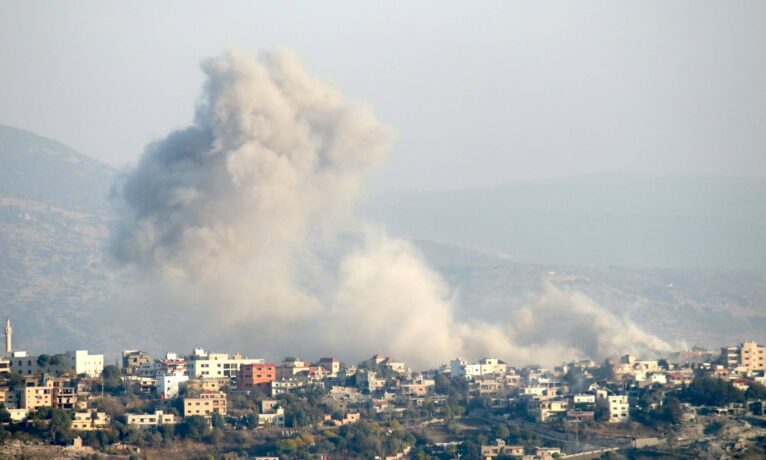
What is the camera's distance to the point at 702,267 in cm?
15188

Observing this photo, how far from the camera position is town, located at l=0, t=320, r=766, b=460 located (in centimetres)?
5441

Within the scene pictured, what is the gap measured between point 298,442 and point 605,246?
113m

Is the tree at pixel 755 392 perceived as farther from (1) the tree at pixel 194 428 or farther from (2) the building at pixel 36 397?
(2) the building at pixel 36 397

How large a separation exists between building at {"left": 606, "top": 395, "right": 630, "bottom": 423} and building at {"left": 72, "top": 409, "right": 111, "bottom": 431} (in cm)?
1452

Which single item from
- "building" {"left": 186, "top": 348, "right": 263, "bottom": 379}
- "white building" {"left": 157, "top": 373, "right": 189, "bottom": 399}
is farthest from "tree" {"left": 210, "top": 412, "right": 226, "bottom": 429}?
"building" {"left": 186, "top": 348, "right": 263, "bottom": 379}

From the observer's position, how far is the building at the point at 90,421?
55.2 m

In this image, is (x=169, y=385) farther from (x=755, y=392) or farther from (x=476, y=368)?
(x=755, y=392)

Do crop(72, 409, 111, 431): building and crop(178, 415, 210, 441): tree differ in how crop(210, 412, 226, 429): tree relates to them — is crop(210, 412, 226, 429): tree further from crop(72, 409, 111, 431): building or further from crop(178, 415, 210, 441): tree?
crop(72, 409, 111, 431): building

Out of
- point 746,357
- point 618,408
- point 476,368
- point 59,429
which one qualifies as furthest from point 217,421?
point 746,357

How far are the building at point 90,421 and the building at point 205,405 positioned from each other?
290 centimetres

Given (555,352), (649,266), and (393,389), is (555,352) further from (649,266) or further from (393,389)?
(649,266)

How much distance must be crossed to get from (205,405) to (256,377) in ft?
19.0

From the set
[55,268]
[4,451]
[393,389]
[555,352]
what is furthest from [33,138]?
[4,451]

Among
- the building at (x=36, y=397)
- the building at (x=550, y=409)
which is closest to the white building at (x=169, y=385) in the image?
the building at (x=36, y=397)
